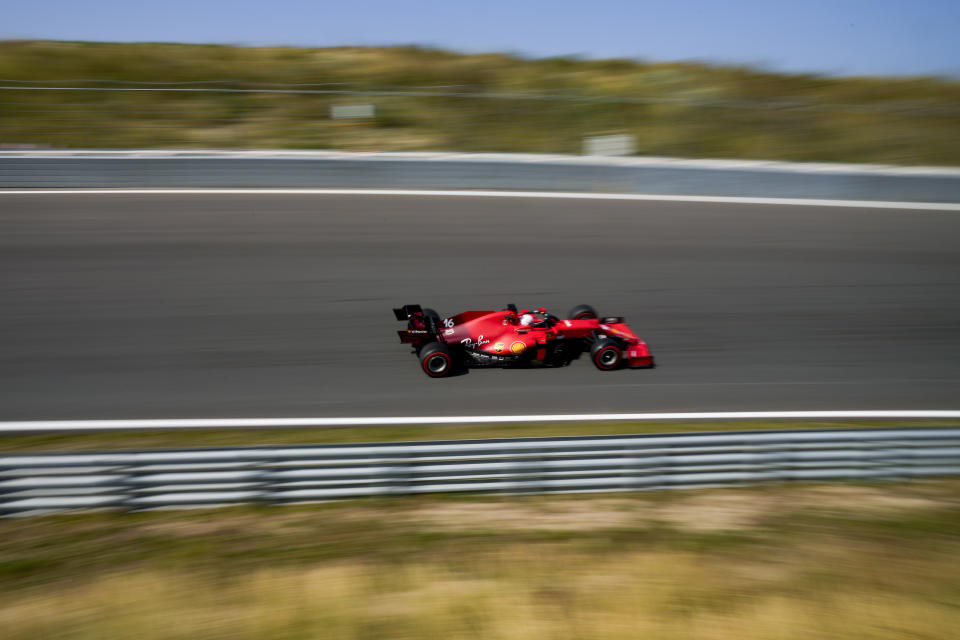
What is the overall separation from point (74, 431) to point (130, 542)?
2.29 metres

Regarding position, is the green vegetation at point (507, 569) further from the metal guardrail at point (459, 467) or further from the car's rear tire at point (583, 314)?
the car's rear tire at point (583, 314)

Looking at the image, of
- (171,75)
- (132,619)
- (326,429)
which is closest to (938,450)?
(326,429)

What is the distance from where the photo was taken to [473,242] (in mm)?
12828

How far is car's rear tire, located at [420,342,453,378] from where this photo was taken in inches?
350

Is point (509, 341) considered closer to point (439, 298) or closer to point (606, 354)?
point (606, 354)

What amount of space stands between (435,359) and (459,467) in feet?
7.54

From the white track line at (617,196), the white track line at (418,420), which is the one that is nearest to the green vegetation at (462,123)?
the white track line at (617,196)

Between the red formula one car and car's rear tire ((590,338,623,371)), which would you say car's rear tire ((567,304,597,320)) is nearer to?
the red formula one car

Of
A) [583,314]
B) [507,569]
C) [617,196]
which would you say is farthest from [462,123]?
[507,569]

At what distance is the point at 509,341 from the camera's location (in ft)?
29.4

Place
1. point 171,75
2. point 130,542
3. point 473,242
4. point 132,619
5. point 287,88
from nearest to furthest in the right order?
point 132,619
point 130,542
point 473,242
point 287,88
point 171,75

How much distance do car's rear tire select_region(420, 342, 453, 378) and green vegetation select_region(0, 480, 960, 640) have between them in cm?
230

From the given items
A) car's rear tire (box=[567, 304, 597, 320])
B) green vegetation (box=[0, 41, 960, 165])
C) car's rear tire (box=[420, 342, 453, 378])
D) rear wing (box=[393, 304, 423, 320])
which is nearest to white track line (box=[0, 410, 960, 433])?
car's rear tire (box=[420, 342, 453, 378])

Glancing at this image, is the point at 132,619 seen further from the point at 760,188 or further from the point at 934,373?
the point at 760,188
